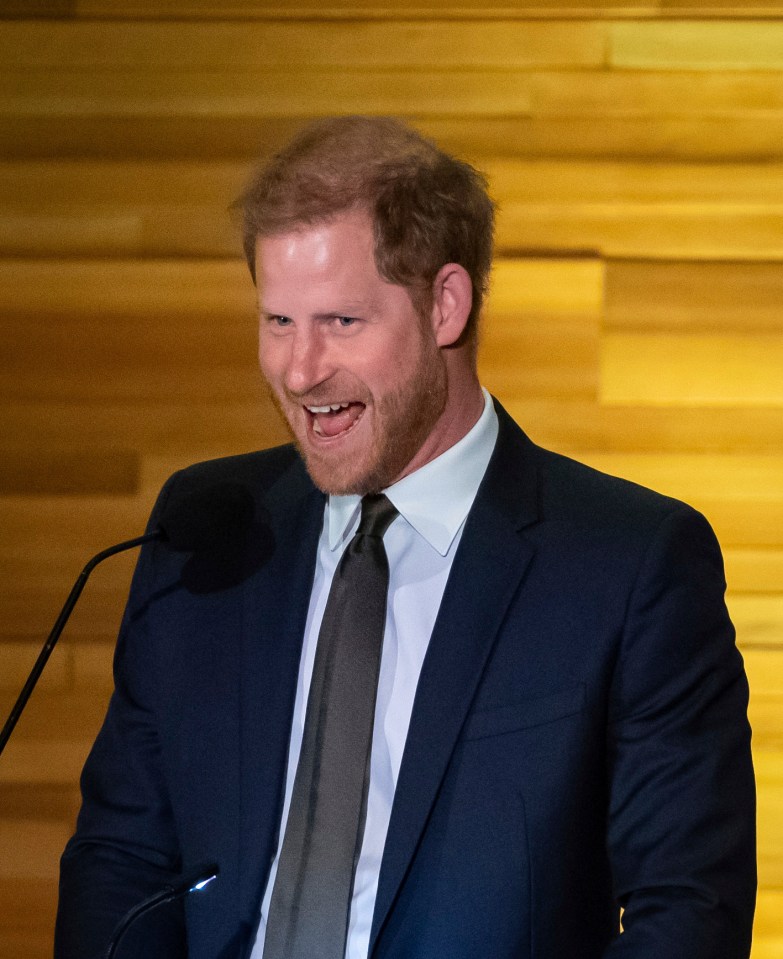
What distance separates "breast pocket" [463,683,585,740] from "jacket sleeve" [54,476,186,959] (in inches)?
14.8

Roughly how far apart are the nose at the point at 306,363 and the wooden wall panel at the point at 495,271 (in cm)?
71

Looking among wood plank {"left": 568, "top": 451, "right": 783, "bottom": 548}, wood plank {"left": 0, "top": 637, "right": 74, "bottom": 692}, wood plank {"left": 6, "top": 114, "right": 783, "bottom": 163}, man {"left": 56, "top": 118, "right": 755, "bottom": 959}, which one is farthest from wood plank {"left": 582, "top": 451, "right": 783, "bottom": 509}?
wood plank {"left": 0, "top": 637, "right": 74, "bottom": 692}

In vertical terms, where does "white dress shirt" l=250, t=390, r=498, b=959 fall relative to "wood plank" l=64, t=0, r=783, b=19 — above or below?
below

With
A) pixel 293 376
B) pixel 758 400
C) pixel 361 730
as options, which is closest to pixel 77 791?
pixel 361 730

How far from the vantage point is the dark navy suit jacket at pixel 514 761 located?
48.8 inches

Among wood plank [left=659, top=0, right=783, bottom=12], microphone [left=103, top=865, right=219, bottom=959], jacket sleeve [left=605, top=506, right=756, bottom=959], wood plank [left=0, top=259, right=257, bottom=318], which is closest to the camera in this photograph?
microphone [left=103, top=865, right=219, bottom=959]

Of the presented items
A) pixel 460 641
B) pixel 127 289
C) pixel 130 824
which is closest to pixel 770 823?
pixel 460 641

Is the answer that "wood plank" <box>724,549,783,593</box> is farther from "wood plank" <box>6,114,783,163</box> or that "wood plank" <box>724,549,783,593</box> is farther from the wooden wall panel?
"wood plank" <box>6,114,783,163</box>

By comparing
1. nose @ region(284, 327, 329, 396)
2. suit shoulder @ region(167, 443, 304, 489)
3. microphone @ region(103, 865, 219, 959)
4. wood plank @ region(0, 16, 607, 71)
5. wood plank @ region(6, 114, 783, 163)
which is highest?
wood plank @ region(0, 16, 607, 71)

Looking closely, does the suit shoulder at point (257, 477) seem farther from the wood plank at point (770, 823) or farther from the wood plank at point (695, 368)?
the wood plank at point (770, 823)

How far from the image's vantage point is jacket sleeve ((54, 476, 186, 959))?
1377mm

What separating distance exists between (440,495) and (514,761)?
0.29 m

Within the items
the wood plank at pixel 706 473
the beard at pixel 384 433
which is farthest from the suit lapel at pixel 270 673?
the wood plank at pixel 706 473

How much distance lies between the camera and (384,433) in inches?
52.2
